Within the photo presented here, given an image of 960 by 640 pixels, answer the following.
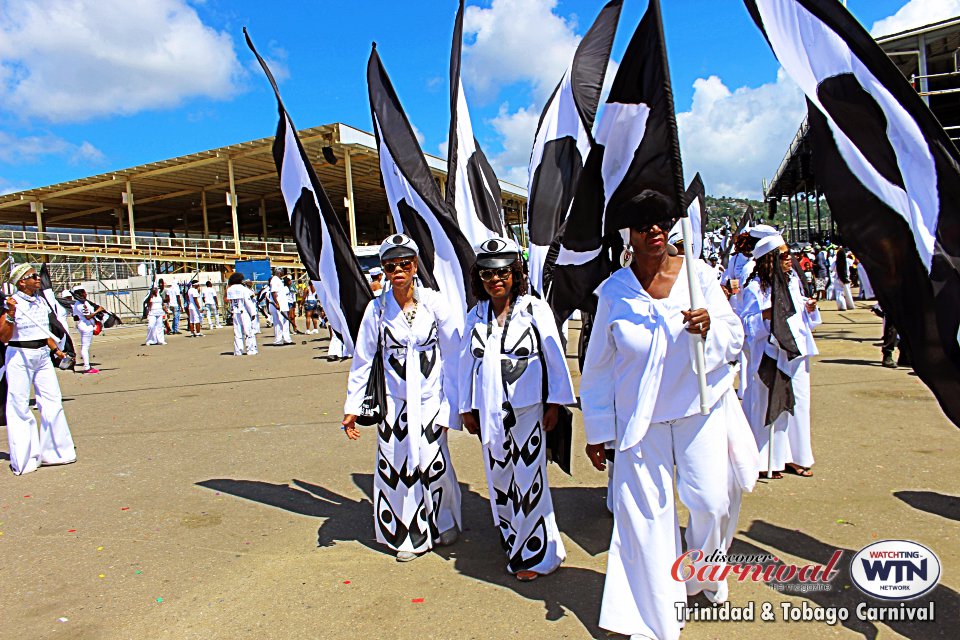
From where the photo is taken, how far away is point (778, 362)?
521 centimetres

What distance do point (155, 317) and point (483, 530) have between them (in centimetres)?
1763

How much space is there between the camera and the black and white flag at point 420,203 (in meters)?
5.20

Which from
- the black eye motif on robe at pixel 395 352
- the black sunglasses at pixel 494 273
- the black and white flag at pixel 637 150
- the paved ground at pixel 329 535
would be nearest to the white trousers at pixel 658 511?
the paved ground at pixel 329 535

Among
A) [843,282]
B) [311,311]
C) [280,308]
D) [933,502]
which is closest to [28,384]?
[933,502]

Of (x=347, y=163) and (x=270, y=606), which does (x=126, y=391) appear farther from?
(x=347, y=163)

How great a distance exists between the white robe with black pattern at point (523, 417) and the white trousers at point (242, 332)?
12904 millimetres

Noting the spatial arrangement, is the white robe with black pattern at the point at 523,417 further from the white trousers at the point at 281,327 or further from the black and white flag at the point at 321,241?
the white trousers at the point at 281,327

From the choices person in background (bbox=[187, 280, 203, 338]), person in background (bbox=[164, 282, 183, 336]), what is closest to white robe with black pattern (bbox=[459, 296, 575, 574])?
person in background (bbox=[187, 280, 203, 338])

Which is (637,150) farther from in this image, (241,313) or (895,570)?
(241,313)

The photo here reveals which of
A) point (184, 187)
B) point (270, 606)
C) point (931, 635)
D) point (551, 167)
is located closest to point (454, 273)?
point (551, 167)

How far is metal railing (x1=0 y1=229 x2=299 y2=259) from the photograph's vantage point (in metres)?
33.2

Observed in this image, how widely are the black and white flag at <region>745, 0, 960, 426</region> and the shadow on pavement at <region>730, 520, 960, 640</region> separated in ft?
3.13

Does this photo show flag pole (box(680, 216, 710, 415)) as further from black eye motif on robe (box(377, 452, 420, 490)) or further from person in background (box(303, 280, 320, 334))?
person in background (box(303, 280, 320, 334))

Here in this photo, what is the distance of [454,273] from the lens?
5.23m
